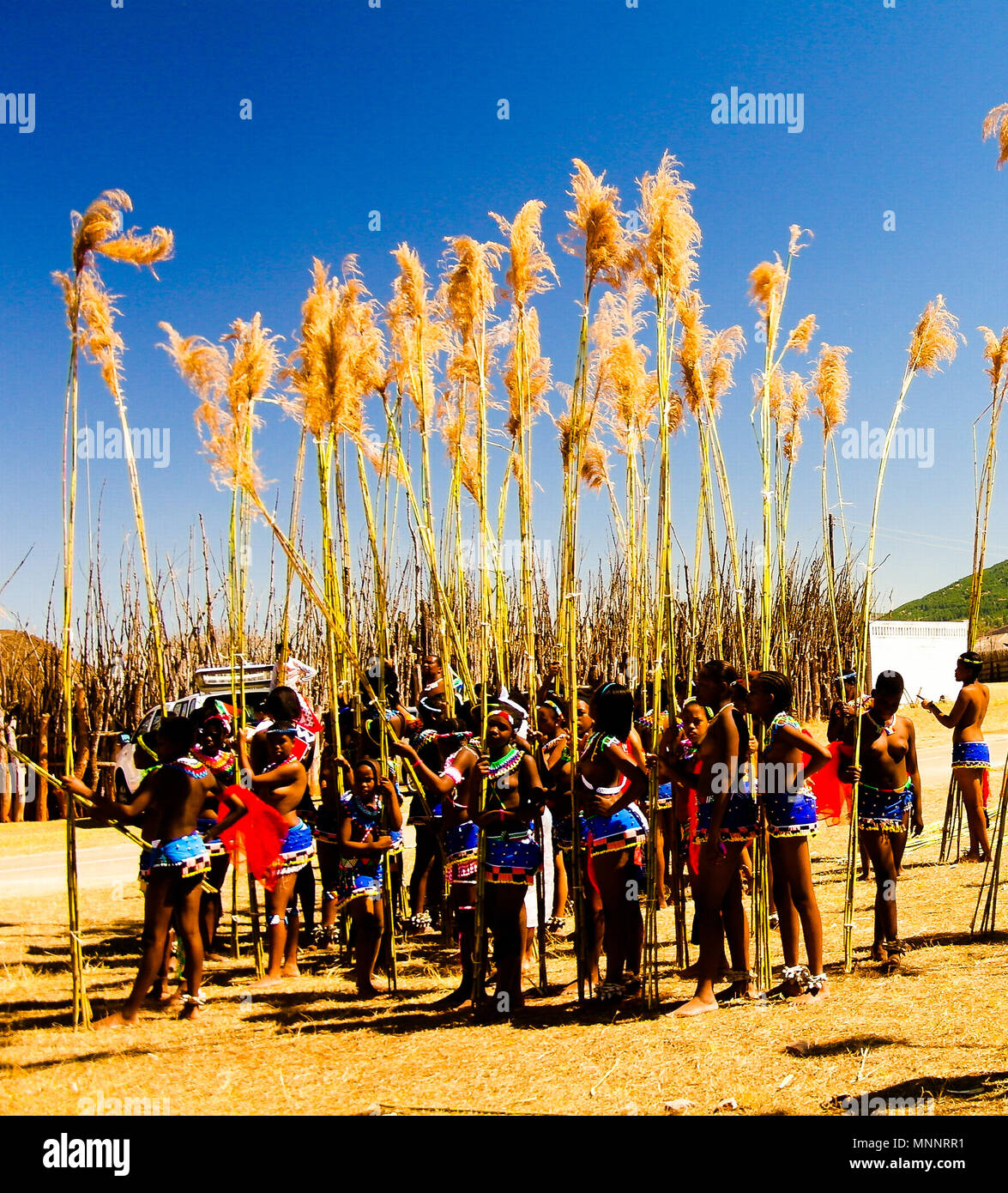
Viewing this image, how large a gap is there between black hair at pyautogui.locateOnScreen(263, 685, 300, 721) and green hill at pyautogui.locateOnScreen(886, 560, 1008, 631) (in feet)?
147

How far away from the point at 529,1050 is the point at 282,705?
2471 mm

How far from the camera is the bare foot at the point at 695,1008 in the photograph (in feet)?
16.3

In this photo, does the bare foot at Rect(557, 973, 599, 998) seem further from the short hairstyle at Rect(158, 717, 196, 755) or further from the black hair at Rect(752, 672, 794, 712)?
the short hairstyle at Rect(158, 717, 196, 755)

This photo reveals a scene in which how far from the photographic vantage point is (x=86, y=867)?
1123cm

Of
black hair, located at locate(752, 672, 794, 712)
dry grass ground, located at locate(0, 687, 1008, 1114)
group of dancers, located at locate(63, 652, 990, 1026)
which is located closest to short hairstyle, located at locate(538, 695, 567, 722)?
group of dancers, located at locate(63, 652, 990, 1026)

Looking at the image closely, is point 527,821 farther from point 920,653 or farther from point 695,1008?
point 920,653

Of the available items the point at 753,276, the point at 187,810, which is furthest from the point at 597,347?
the point at 187,810

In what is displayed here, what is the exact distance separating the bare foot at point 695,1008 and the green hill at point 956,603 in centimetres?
4460

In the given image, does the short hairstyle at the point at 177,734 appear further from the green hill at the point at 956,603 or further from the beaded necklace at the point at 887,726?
the green hill at the point at 956,603

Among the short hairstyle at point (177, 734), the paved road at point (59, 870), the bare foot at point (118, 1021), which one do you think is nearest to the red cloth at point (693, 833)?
the short hairstyle at point (177, 734)

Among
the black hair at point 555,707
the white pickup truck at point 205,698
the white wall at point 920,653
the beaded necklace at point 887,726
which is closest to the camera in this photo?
the beaded necklace at point 887,726

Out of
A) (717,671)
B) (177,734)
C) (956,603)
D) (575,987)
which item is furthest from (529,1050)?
(956,603)

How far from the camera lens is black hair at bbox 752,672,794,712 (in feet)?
16.9
